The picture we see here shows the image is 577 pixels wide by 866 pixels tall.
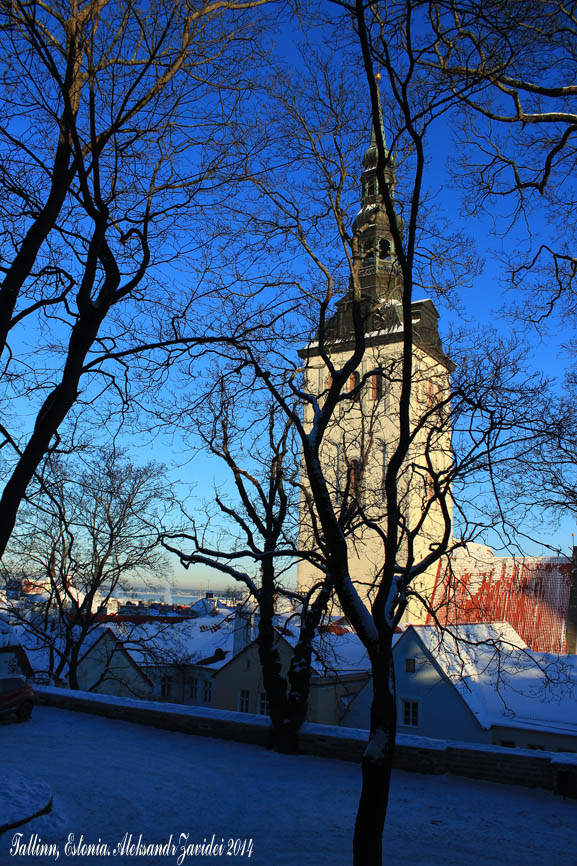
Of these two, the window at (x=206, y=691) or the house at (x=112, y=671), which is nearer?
the window at (x=206, y=691)

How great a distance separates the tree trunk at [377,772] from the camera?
17.6ft

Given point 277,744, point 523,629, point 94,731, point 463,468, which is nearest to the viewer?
point 463,468

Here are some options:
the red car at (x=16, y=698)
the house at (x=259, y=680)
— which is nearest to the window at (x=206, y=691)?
the house at (x=259, y=680)

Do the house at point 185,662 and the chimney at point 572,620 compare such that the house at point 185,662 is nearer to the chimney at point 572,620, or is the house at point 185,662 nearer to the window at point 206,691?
the window at point 206,691

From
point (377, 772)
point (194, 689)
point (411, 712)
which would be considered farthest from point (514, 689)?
point (377, 772)

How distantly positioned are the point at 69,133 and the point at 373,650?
552 centimetres

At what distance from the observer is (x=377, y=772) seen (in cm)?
561

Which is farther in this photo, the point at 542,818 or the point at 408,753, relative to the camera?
the point at 408,753

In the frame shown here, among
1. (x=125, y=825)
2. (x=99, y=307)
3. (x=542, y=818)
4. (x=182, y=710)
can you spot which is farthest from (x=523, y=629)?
(x=99, y=307)

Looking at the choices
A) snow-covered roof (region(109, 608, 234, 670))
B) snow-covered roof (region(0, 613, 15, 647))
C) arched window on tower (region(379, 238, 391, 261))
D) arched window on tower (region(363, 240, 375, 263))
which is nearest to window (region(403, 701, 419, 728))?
snow-covered roof (region(109, 608, 234, 670))

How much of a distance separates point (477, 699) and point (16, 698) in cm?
1509

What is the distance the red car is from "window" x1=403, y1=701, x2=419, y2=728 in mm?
13896

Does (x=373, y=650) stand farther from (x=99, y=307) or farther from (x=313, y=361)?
(x=313, y=361)

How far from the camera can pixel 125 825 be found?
24.9 feet
